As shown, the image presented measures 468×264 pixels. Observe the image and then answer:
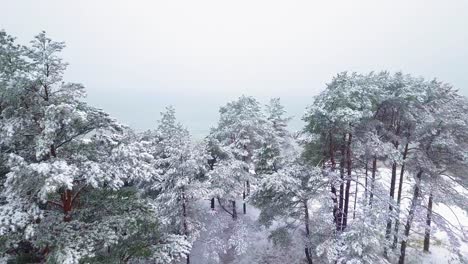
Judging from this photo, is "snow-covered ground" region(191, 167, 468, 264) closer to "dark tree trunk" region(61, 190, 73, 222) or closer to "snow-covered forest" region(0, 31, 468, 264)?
"snow-covered forest" region(0, 31, 468, 264)

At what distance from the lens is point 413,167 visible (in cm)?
1750

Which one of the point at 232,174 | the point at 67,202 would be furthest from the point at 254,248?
the point at 67,202

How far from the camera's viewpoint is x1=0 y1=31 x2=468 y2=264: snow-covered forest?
7203 millimetres

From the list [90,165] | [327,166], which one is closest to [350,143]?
[327,166]

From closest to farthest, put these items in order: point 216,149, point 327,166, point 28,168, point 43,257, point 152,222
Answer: point 28,168 < point 43,257 < point 152,222 < point 327,166 < point 216,149

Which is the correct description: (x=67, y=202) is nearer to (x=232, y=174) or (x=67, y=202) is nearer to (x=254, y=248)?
(x=232, y=174)

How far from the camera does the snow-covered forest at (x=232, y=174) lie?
7203mm

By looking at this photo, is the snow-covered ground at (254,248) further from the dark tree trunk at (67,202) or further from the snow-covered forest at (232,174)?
the dark tree trunk at (67,202)

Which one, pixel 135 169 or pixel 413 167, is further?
pixel 413 167

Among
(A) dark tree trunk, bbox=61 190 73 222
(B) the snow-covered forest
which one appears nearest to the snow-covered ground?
(B) the snow-covered forest

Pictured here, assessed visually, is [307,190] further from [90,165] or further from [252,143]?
[90,165]

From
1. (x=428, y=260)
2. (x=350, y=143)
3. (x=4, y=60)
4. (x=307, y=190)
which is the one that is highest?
(x=4, y=60)

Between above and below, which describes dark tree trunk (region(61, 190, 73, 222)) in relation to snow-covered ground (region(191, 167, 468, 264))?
above

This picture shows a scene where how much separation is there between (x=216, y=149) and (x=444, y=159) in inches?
563
